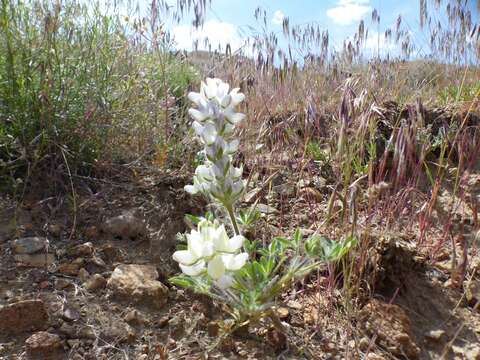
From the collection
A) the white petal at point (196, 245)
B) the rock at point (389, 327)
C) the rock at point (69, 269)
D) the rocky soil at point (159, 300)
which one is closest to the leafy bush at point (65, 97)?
the rocky soil at point (159, 300)

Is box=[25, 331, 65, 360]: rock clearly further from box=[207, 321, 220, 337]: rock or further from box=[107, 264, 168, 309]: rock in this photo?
box=[207, 321, 220, 337]: rock

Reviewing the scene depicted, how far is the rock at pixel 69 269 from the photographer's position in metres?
1.86

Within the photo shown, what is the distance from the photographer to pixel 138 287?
176 cm

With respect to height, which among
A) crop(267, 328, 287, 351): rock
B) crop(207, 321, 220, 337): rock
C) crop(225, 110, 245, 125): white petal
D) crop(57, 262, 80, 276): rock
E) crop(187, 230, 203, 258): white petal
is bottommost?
crop(267, 328, 287, 351): rock

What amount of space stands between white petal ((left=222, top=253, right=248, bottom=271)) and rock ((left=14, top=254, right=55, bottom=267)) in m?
0.98

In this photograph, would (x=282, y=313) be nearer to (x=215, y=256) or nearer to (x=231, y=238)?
(x=231, y=238)

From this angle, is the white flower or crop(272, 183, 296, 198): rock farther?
crop(272, 183, 296, 198): rock

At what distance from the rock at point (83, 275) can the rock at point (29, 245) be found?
237mm

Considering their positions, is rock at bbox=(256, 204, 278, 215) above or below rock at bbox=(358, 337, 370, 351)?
above

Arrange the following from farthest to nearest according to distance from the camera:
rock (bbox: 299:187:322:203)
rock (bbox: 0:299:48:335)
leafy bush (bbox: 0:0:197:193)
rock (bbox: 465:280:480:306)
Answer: rock (bbox: 299:187:322:203), leafy bush (bbox: 0:0:197:193), rock (bbox: 465:280:480:306), rock (bbox: 0:299:48:335)

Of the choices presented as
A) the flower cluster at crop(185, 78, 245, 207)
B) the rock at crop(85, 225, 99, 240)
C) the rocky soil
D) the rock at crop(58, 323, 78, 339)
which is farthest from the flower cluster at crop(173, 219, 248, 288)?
the rock at crop(85, 225, 99, 240)

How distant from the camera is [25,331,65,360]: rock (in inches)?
58.2

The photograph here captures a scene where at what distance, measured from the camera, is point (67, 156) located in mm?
2408

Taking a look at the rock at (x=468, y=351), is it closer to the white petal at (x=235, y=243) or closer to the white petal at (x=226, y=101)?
the white petal at (x=235, y=243)
